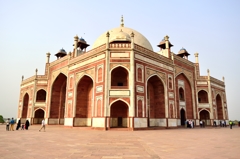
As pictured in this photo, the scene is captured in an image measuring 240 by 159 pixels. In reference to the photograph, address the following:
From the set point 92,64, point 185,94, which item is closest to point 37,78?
point 92,64

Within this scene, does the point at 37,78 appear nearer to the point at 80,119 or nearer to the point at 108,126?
the point at 80,119

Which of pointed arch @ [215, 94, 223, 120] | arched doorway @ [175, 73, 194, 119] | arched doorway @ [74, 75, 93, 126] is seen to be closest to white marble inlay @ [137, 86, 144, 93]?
arched doorway @ [74, 75, 93, 126]

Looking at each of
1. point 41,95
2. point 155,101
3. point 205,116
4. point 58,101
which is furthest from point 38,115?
point 205,116

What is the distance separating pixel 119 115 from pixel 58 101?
13.9m

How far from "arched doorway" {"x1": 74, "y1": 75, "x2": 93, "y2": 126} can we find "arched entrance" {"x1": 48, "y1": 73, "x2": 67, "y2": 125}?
21.4ft

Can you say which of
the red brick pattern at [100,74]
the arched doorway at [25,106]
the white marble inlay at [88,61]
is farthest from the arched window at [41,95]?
the red brick pattern at [100,74]

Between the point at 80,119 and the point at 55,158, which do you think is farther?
the point at 80,119

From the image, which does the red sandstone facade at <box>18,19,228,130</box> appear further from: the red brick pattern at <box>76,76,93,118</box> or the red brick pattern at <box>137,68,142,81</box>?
the red brick pattern at <box>137,68,142,81</box>

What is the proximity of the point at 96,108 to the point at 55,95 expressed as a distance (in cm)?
1306

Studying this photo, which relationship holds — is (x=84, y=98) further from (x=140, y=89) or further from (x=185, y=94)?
(x=185, y=94)

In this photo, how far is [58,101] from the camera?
1164 inches

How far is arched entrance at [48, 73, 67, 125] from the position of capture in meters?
28.5

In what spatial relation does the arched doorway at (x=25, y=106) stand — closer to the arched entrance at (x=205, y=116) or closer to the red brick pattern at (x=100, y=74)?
the red brick pattern at (x=100, y=74)

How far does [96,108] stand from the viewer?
19.3 m
